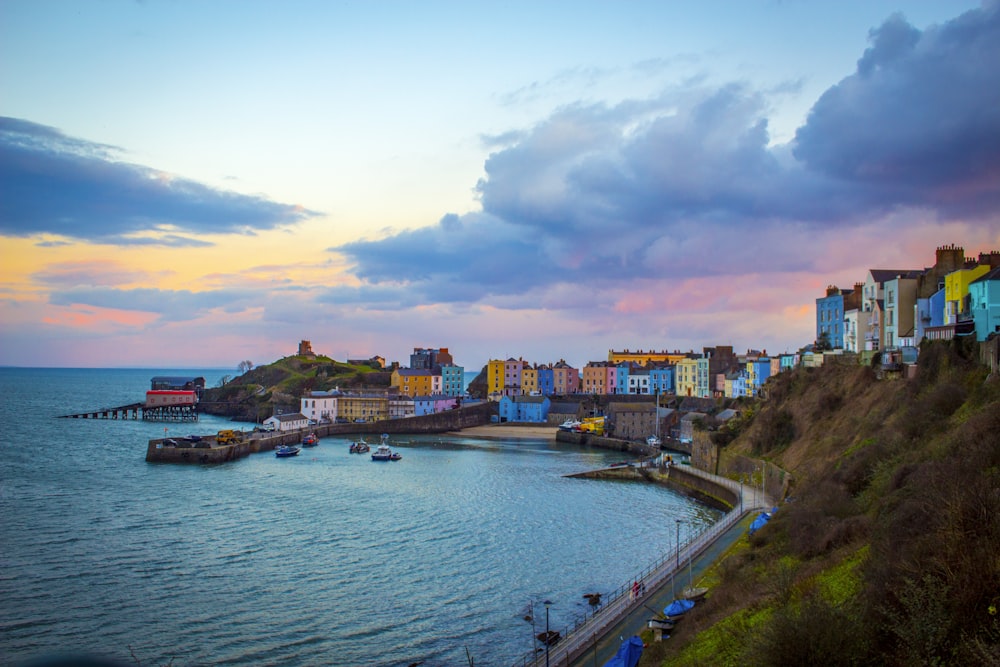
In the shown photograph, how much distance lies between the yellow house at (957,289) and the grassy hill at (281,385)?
9859 centimetres

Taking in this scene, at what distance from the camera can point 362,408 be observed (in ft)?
347

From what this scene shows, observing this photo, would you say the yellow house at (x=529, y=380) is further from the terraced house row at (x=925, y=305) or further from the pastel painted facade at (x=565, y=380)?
the terraced house row at (x=925, y=305)

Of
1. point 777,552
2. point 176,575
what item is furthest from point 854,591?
point 176,575

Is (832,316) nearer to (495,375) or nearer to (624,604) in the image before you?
(624,604)

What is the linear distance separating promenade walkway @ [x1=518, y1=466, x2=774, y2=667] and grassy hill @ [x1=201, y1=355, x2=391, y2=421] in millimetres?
95687

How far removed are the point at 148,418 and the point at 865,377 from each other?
10380cm

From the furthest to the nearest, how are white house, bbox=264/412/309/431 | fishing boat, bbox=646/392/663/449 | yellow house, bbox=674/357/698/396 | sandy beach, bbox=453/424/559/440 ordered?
yellow house, bbox=674/357/698/396
sandy beach, bbox=453/424/559/440
white house, bbox=264/412/309/431
fishing boat, bbox=646/392/663/449

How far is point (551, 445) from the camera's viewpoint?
84.5 metres

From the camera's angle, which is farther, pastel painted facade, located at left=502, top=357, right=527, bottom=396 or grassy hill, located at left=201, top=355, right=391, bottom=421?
pastel painted facade, located at left=502, top=357, right=527, bottom=396

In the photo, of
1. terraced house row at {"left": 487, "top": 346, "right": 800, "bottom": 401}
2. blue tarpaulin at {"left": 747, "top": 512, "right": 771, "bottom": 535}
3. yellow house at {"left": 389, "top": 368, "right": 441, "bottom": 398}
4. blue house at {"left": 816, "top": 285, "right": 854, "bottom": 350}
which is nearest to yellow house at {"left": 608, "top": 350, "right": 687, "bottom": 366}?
terraced house row at {"left": 487, "top": 346, "right": 800, "bottom": 401}

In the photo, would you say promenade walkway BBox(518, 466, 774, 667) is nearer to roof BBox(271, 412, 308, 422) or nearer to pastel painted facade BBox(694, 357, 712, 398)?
pastel painted facade BBox(694, 357, 712, 398)

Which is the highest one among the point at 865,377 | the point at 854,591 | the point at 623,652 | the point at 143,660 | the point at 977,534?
the point at 865,377

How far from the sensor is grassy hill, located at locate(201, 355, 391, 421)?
400ft

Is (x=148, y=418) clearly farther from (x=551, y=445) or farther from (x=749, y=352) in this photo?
(x=749, y=352)
